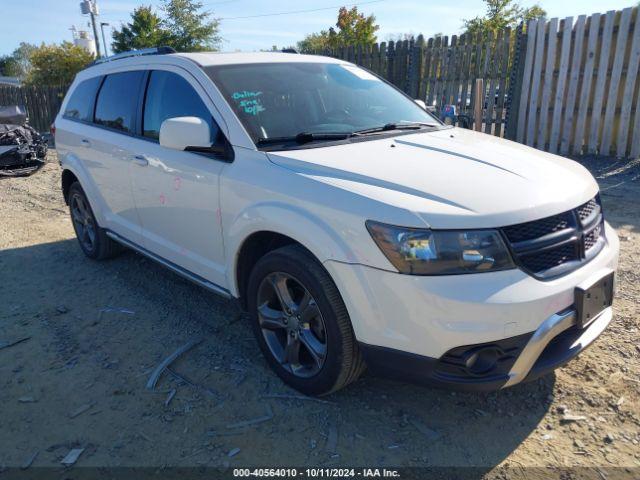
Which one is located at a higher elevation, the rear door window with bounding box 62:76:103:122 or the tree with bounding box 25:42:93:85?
the tree with bounding box 25:42:93:85

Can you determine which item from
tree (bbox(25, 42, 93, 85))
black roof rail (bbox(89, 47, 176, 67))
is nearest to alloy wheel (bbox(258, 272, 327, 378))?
black roof rail (bbox(89, 47, 176, 67))

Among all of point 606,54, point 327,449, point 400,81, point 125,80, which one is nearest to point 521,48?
point 606,54

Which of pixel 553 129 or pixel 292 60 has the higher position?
pixel 292 60

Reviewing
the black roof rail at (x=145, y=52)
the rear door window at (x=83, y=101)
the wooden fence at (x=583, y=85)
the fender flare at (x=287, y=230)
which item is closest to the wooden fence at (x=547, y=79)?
the wooden fence at (x=583, y=85)

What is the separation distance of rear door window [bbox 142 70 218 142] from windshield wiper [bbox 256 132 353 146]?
1.14ft

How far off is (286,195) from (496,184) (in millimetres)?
1051

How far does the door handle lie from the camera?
3.74 metres

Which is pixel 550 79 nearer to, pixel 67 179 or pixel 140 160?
pixel 140 160

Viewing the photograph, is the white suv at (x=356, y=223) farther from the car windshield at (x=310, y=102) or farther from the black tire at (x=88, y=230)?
the black tire at (x=88, y=230)

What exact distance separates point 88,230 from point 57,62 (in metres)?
31.4

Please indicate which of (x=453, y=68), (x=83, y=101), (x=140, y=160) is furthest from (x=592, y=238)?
(x=453, y=68)

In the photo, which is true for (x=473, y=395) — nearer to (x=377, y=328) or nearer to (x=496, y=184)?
(x=377, y=328)

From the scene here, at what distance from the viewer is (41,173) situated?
1009cm

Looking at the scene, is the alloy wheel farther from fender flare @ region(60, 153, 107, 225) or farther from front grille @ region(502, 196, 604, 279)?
fender flare @ region(60, 153, 107, 225)
